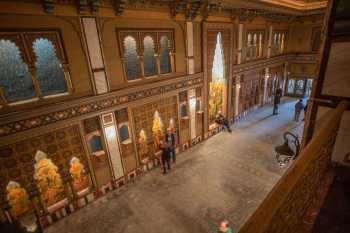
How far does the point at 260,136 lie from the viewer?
32.2ft

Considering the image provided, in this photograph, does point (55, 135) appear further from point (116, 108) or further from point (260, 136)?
point (260, 136)

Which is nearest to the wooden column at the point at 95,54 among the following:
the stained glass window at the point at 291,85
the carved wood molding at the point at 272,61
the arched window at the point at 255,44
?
the carved wood molding at the point at 272,61

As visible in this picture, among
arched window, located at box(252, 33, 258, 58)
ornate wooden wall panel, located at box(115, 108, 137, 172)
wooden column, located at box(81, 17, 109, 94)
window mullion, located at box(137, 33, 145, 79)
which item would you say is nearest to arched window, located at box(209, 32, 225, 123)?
arched window, located at box(252, 33, 258, 58)

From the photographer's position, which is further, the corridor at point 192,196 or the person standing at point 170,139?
the person standing at point 170,139

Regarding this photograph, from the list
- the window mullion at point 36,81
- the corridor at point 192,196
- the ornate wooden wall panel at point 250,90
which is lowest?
the corridor at point 192,196

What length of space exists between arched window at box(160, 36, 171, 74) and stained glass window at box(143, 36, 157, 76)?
0.38 m

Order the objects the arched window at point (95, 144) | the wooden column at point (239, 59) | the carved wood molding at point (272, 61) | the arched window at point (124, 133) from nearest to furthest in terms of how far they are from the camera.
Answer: the arched window at point (95, 144)
the arched window at point (124, 133)
the wooden column at point (239, 59)
the carved wood molding at point (272, 61)

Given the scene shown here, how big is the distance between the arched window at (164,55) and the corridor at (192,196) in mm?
3832

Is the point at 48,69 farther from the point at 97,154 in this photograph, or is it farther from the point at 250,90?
the point at 250,90

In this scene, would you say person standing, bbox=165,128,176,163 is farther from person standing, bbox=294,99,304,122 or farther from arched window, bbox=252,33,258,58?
person standing, bbox=294,99,304,122

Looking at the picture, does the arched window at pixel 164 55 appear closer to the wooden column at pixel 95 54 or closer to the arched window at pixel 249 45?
the wooden column at pixel 95 54

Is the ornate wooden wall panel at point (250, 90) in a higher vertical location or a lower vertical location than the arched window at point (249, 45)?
lower

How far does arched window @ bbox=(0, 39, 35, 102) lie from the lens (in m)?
4.21

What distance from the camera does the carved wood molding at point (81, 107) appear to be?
4383 mm
